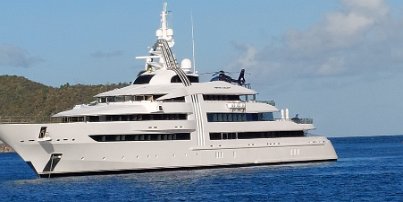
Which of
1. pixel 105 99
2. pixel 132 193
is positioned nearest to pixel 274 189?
pixel 132 193

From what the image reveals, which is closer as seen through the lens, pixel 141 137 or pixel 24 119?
pixel 141 137

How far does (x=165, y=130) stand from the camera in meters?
63.5

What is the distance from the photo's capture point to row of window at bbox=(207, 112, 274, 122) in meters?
67.2

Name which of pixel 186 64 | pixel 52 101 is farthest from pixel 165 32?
pixel 52 101

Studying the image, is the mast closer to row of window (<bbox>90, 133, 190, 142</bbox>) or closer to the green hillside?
row of window (<bbox>90, 133, 190, 142</bbox>)

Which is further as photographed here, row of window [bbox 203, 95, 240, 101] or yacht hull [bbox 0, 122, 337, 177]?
row of window [bbox 203, 95, 240, 101]

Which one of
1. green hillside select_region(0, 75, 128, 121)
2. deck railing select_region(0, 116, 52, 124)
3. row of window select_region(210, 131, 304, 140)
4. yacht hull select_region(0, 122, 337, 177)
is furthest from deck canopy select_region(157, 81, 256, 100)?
green hillside select_region(0, 75, 128, 121)

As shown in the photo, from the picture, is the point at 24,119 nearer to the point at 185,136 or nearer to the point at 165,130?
the point at 165,130

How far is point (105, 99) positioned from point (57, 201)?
55.7 ft

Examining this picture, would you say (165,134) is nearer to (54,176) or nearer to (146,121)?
(146,121)

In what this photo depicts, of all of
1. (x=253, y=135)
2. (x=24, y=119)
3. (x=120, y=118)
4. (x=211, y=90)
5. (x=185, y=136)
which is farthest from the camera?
(x=253, y=135)

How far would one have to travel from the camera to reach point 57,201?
49500 millimetres

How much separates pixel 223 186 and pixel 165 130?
9.15m

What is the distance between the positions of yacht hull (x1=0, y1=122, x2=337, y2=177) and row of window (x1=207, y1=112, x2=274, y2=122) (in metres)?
1.51
